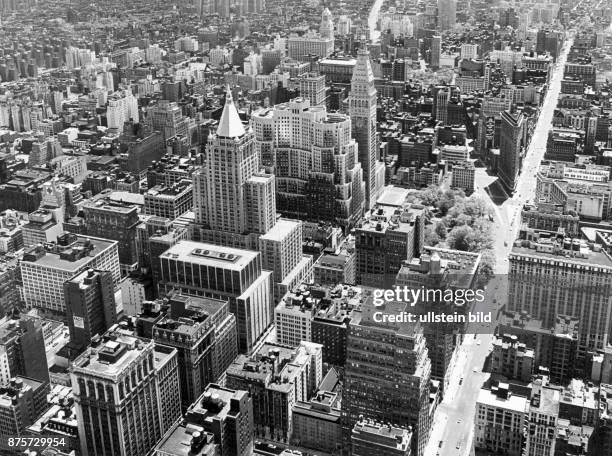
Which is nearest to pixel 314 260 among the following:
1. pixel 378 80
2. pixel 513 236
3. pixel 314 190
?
pixel 314 190

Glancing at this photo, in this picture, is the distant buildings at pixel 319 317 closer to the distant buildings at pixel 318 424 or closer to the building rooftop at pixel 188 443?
the distant buildings at pixel 318 424

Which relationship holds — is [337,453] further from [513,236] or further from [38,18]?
[38,18]

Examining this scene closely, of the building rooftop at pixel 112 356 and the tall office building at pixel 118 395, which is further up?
the building rooftop at pixel 112 356

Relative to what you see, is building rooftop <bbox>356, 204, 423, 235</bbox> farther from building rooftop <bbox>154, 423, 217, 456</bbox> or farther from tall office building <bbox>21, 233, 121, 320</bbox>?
building rooftop <bbox>154, 423, 217, 456</bbox>

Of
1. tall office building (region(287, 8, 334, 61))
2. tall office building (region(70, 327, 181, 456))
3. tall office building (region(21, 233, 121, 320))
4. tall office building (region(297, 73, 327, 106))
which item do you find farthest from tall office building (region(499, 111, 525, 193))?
tall office building (region(70, 327, 181, 456))

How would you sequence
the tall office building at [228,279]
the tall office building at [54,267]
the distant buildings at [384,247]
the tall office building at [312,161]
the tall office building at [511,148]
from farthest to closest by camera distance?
1. the tall office building at [511,148]
2. the tall office building at [312,161]
3. the distant buildings at [384,247]
4. the tall office building at [54,267]
5. the tall office building at [228,279]

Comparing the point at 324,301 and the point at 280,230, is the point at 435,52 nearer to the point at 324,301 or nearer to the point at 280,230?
the point at 280,230

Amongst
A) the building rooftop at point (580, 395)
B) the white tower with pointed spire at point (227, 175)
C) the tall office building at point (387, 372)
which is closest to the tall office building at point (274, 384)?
the tall office building at point (387, 372)
